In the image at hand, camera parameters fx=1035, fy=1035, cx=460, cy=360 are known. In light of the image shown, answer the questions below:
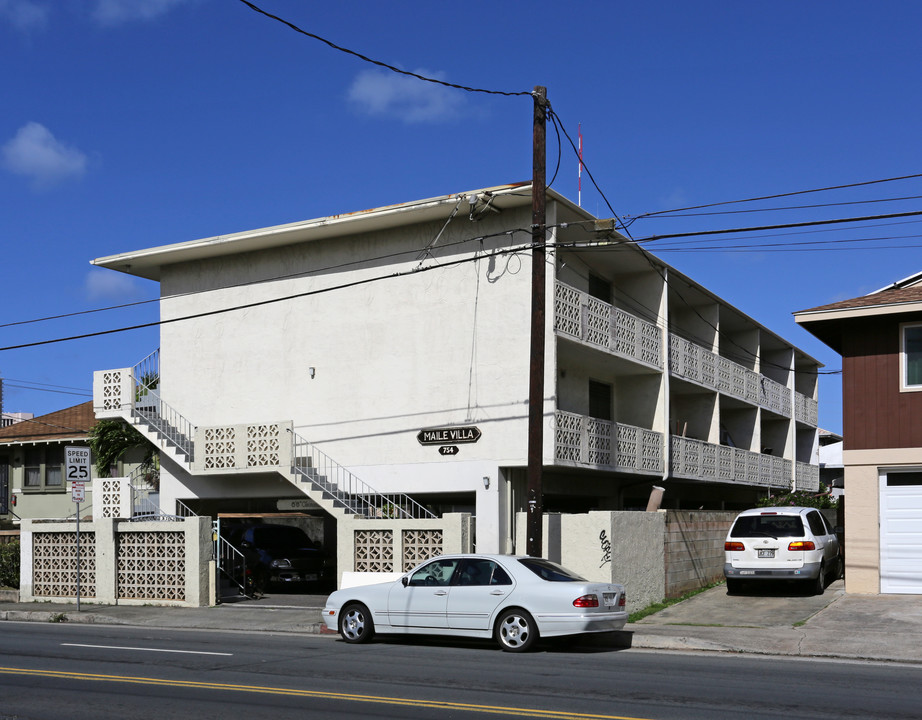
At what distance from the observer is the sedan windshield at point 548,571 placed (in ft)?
49.0

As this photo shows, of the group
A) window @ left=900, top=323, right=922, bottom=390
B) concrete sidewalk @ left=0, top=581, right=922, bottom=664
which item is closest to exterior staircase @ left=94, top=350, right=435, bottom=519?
concrete sidewalk @ left=0, top=581, right=922, bottom=664

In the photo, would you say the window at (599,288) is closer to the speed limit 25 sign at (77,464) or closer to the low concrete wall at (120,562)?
the low concrete wall at (120,562)

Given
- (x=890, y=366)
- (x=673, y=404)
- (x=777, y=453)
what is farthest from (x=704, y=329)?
(x=890, y=366)

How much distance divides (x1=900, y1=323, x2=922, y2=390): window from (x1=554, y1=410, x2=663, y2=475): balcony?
21.1 ft

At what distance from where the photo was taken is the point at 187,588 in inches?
866

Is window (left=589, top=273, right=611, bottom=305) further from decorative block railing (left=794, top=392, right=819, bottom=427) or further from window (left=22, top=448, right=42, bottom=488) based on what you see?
window (left=22, top=448, right=42, bottom=488)

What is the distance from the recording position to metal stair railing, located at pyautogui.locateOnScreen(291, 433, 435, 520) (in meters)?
22.4

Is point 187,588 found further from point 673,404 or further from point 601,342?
point 673,404

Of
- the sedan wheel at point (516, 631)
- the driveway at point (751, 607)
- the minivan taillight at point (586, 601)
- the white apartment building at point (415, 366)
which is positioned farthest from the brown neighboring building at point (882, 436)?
the sedan wheel at point (516, 631)

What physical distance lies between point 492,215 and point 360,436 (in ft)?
19.2

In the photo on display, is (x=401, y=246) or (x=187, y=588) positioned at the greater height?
(x=401, y=246)

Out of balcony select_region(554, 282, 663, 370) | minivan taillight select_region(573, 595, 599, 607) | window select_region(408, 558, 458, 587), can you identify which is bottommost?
minivan taillight select_region(573, 595, 599, 607)

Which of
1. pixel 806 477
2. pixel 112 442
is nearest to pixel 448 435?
pixel 112 442

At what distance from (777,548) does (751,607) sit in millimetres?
1397
